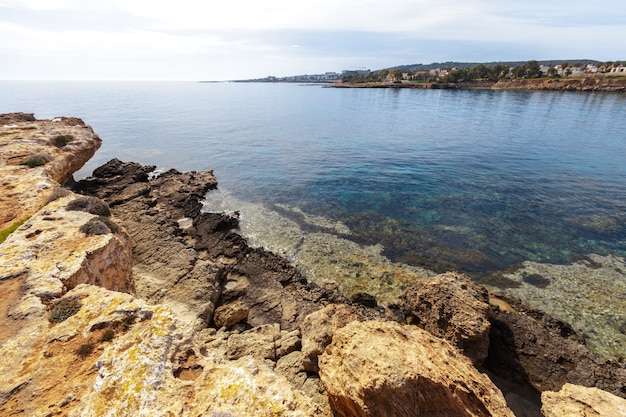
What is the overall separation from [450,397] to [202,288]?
12.7 m

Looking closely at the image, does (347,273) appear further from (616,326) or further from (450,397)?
(616,326)

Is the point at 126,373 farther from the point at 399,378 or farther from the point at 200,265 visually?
the point at 200,265

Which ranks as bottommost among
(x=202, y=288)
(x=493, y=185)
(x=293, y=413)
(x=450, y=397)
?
(x=493, y=185)

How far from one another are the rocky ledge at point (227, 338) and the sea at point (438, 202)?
10.2 feet

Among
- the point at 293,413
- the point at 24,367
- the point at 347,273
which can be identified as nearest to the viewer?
the point at 293,413

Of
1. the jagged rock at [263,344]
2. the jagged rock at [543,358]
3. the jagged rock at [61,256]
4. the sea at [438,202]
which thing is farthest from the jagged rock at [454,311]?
the jagged rock at [61,256]

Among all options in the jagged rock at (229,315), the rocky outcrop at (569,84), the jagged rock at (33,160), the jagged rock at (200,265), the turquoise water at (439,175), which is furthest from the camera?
the rocky outcrop at (569,84)

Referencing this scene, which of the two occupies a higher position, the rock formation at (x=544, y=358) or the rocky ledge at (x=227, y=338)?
the rocky ledge at (x=227, y=338)

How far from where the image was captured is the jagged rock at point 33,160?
14581mm

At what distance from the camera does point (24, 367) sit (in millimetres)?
6008

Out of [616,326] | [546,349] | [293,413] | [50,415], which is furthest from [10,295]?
[616,326]

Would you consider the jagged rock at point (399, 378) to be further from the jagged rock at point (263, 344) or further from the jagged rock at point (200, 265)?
the jagged rock at point (200, 265)

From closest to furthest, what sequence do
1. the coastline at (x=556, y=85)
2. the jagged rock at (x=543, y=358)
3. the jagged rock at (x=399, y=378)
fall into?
1. the jagged rock at (x=399, y=378)
2. the jagged rock at (x=543, y=358)
3. the coastline at (x=556, y=85)

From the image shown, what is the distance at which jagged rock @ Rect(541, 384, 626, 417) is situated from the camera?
25.1 ft
